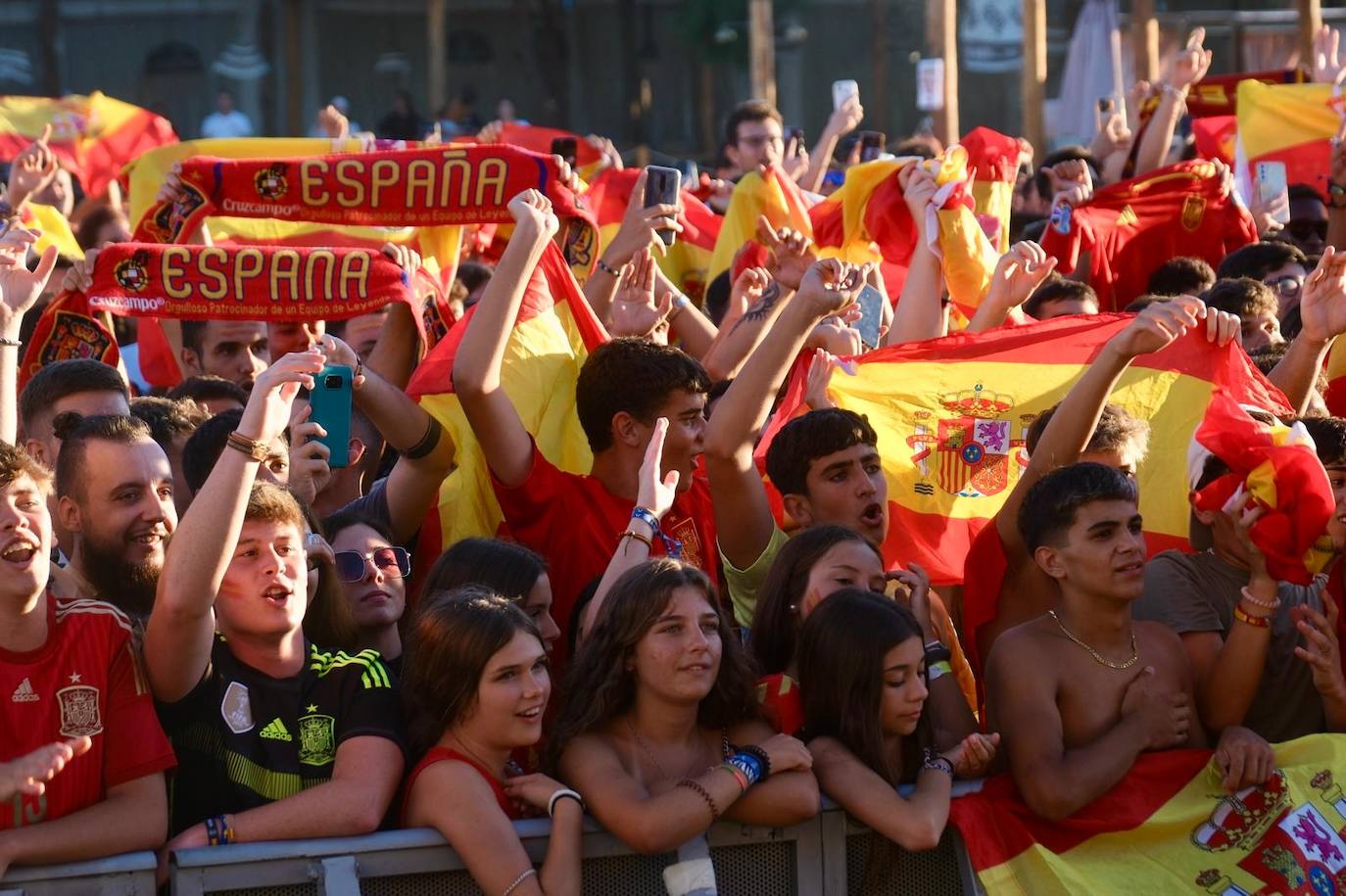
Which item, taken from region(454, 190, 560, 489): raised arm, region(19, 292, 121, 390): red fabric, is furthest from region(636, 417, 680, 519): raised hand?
region(19, 292, 121, 390): red fabric

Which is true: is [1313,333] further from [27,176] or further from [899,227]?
[27,176]

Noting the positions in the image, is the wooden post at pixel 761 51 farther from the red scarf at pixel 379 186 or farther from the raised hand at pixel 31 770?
the raised hand at pixel 31 770

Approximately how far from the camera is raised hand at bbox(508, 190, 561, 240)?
531cm

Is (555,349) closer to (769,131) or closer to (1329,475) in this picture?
(1329,475)

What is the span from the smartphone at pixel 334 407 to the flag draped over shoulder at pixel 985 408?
129cm

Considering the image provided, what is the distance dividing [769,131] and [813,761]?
6117 mm

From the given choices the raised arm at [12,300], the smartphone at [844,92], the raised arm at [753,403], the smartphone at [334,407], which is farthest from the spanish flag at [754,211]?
the raised arm at [12,300]

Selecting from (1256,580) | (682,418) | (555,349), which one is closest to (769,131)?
(555,349)

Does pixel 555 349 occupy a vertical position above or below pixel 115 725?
above

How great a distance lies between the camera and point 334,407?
5168 mm

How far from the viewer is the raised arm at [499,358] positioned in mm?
5105

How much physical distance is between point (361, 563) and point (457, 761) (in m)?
0.83

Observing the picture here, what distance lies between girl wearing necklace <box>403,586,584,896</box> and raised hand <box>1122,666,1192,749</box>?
1.35 metres

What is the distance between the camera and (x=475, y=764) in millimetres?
4203
